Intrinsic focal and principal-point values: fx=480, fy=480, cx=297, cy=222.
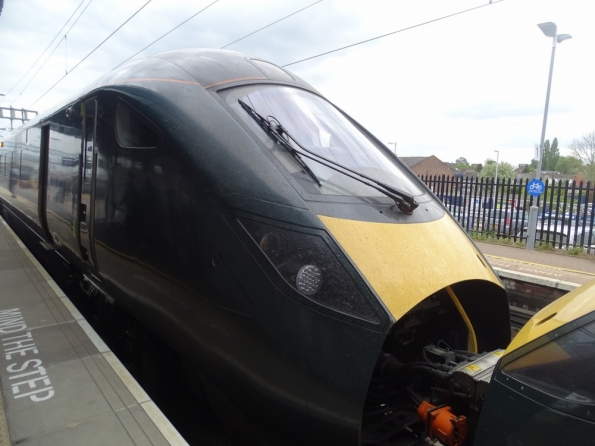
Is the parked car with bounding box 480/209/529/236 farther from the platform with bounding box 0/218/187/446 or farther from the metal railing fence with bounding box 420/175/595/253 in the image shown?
the platform with bounding box 0/218/187/446

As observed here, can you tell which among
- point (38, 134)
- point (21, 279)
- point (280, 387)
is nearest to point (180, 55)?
point (280, 387)

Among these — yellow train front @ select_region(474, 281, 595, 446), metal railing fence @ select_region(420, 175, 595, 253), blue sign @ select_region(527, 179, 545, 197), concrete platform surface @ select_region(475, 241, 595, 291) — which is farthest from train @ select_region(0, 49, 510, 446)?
metal railing fence @ select_region(420, 175, 595, 253)

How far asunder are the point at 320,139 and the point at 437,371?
1756mm

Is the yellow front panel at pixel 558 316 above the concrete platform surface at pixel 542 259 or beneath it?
above

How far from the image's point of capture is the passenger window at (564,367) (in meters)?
1.98

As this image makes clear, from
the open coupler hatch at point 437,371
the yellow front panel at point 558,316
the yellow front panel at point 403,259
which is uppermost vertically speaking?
the yellow front panel at point 403,259

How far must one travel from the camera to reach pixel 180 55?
380 centimetres

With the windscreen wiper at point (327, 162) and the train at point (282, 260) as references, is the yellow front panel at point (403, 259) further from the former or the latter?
the windscreen wiper at point (327, 162)

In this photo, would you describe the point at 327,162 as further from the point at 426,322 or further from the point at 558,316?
the point at 558,316

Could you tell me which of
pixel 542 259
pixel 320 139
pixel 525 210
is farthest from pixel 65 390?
pixel 525 210

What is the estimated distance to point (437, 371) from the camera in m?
2.79

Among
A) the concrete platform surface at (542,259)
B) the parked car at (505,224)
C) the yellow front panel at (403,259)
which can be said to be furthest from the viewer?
the parked car at (505,224)

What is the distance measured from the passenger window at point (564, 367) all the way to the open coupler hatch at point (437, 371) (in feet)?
1.27

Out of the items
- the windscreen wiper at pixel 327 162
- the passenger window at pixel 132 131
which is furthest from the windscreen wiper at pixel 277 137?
the passenger window at pixel 132 131
